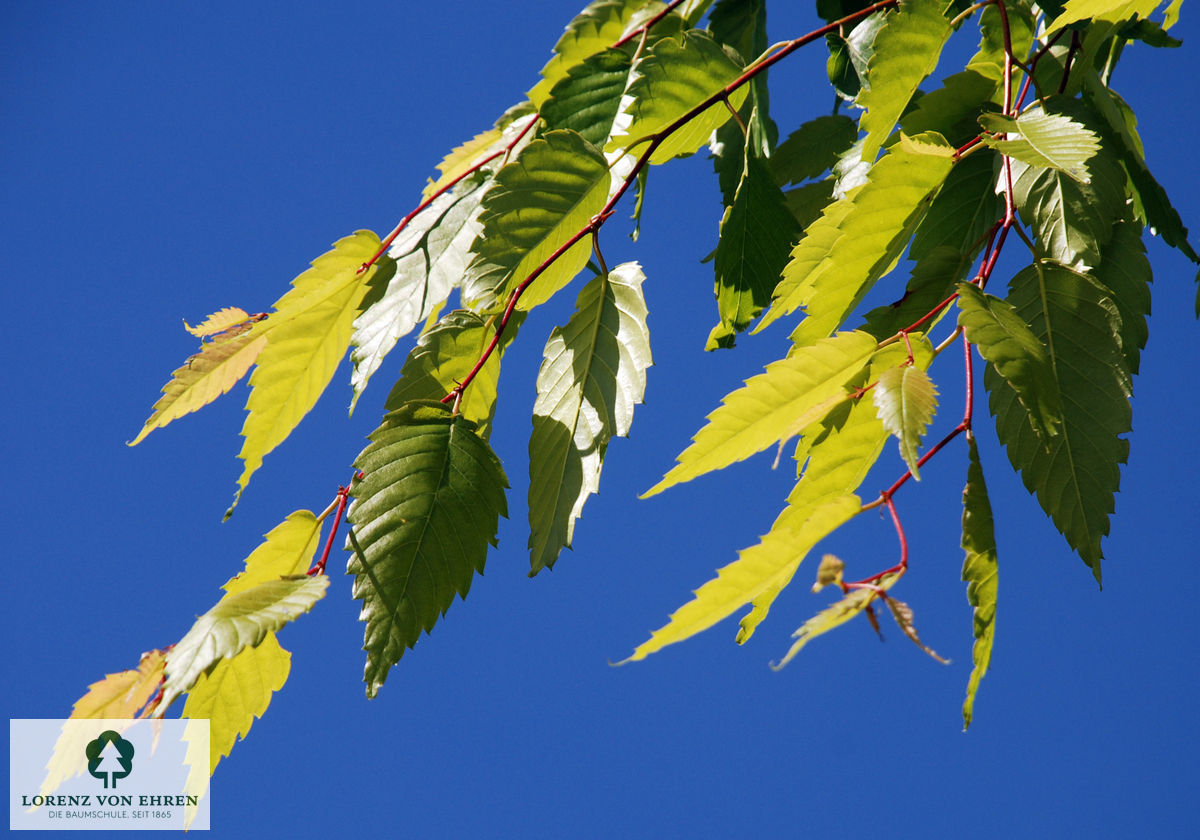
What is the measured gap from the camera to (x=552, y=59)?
1.15 ft

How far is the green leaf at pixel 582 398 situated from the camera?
0.25 m

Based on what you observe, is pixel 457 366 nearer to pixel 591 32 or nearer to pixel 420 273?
pixel 420 273

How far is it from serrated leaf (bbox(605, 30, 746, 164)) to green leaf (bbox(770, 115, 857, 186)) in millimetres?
117

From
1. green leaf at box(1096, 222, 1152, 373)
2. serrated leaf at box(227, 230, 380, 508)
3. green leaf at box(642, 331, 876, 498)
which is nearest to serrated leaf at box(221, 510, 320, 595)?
serrated leaf at box(227, 230, 380, 508)

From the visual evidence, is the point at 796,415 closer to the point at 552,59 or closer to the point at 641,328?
the point at 641,328

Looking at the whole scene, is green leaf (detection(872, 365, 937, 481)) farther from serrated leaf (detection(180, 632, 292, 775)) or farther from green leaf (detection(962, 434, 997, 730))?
serrated leaf (detection(180, 632, 292, 775))

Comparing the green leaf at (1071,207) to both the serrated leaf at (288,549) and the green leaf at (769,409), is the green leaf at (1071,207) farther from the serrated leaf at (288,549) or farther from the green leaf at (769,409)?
the serrated leaf at (288,549)

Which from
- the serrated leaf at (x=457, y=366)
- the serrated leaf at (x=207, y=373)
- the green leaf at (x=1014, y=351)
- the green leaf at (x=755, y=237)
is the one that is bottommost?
the green leaf at (x=1014, y=351)

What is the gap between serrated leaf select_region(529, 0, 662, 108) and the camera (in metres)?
0.35

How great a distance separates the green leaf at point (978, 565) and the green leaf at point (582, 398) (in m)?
0.08

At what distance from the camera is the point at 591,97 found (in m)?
0.32

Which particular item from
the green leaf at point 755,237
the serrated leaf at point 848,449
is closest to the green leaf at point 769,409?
the serrated leaf at point 848,449

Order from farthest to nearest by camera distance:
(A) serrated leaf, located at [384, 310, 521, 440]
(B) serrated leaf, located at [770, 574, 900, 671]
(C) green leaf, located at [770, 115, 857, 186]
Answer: (C) green leaf, located at [770, 115, 857, 186] → (A) serrated leaf, located at [384, 310, 521, 440] → (B) serrated leaf, located at [770, 574, 900, 671]

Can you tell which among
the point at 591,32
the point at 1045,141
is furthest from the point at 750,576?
the point at 591,32
